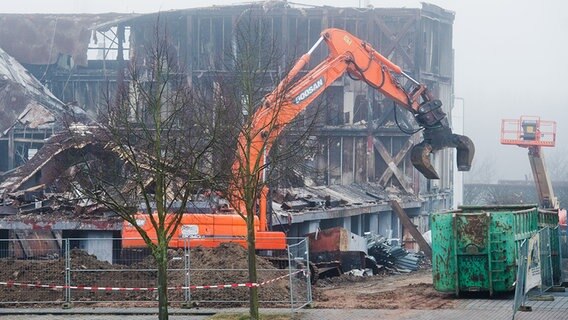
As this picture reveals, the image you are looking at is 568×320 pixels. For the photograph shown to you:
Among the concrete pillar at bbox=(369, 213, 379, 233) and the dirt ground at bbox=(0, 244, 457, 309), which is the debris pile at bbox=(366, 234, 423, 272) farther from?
the concrete pillar at bbox=(369, 213, 379, 233)

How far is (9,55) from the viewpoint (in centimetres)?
5488

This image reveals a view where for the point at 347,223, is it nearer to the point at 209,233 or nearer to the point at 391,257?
the point at 391,257

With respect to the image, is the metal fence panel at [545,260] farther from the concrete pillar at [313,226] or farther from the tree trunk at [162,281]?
Answer: the concrete pillar at [313,226]

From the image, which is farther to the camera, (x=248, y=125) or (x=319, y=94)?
(x=319, y=94)

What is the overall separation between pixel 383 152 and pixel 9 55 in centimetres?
2013

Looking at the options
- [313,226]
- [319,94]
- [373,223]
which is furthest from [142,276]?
[373,223]

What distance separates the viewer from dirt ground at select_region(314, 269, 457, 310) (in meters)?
21.4

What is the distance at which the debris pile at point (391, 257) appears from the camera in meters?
34.1

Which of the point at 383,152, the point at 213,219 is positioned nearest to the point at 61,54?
the point at 383,152

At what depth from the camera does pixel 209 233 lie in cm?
2698

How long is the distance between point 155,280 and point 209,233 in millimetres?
3635

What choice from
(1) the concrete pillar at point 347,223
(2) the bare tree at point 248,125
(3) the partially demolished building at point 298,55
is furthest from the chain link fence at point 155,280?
(3) the partially demolished building at point 298,55

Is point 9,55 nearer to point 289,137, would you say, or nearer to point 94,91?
point 94,91

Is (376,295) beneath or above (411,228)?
beneath
